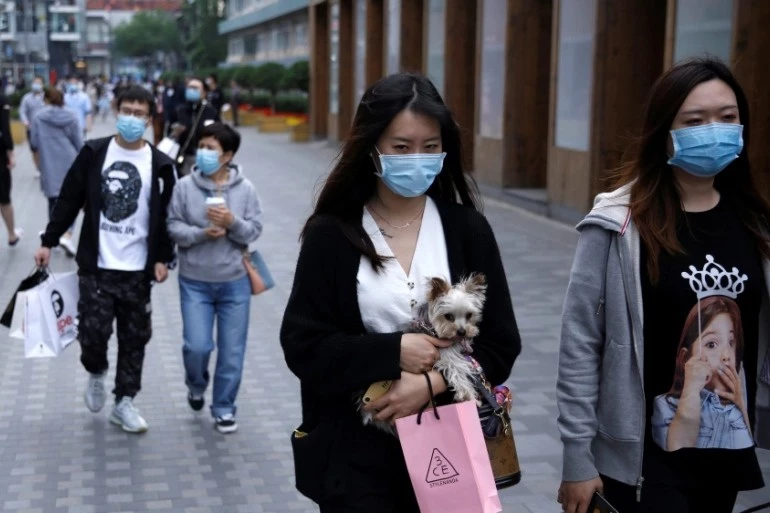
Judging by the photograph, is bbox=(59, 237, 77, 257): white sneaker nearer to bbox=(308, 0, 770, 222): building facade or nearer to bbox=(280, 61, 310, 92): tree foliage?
bbox=(308, 0, 770, 222): building facade

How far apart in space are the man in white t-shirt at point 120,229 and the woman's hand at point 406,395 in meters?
3.67

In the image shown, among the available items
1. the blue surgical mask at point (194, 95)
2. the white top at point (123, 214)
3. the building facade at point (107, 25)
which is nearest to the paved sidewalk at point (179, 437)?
the white top at point (123, 214)

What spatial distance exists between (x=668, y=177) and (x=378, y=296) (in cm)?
85

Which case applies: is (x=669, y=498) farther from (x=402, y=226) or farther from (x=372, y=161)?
(x=372, y=161)

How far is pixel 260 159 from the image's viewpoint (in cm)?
2742

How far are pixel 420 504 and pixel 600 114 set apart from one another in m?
11.6

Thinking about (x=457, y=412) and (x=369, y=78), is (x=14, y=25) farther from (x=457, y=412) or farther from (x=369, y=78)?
(x=457, y=412)

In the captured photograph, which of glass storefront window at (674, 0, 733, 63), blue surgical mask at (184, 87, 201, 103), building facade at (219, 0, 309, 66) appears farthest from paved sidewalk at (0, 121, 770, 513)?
building facade at (219, 0, 309, 66)

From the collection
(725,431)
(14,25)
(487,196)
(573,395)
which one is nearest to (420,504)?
(573,395)

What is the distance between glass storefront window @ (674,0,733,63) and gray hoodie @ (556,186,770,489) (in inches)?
341

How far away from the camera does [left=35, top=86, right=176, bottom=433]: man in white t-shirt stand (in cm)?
632

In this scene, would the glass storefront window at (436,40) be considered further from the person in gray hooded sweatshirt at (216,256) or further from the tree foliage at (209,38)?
the tree foliage at (209,38)

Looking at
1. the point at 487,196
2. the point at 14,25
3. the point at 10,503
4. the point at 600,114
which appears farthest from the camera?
the point at 14,25

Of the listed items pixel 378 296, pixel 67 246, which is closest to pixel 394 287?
pixel 378 296
